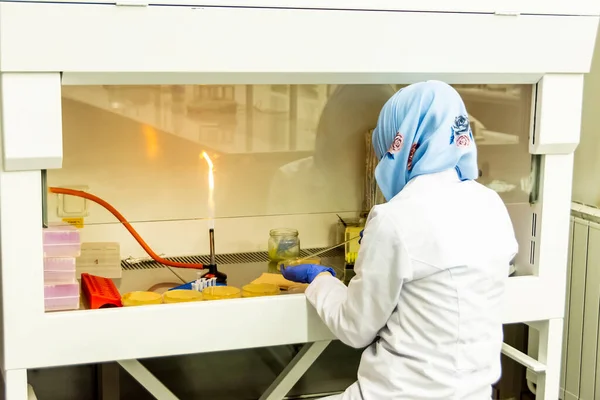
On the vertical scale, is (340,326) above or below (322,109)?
below

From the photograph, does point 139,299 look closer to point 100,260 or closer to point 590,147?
point 100,260

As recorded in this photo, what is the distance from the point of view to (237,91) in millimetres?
1975

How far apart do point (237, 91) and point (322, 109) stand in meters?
0.26

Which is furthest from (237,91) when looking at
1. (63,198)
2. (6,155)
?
(6,155)

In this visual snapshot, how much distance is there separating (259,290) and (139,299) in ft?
0.83

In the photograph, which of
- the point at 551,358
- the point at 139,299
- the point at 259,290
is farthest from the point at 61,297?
the point at 551,358

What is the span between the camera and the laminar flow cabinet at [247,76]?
51.8 inches

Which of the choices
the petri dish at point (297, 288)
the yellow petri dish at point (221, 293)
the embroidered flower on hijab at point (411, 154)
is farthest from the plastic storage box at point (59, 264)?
the embroidered flower on hijab at point (411, 154)

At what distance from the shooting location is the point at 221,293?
160cm

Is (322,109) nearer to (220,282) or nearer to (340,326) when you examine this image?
(220,282)

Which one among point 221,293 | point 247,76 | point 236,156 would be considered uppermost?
point 247,76

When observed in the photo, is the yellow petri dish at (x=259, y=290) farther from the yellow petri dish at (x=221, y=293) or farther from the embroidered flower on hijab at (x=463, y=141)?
the embroidered flower on hijab at (x=463, y=141)
